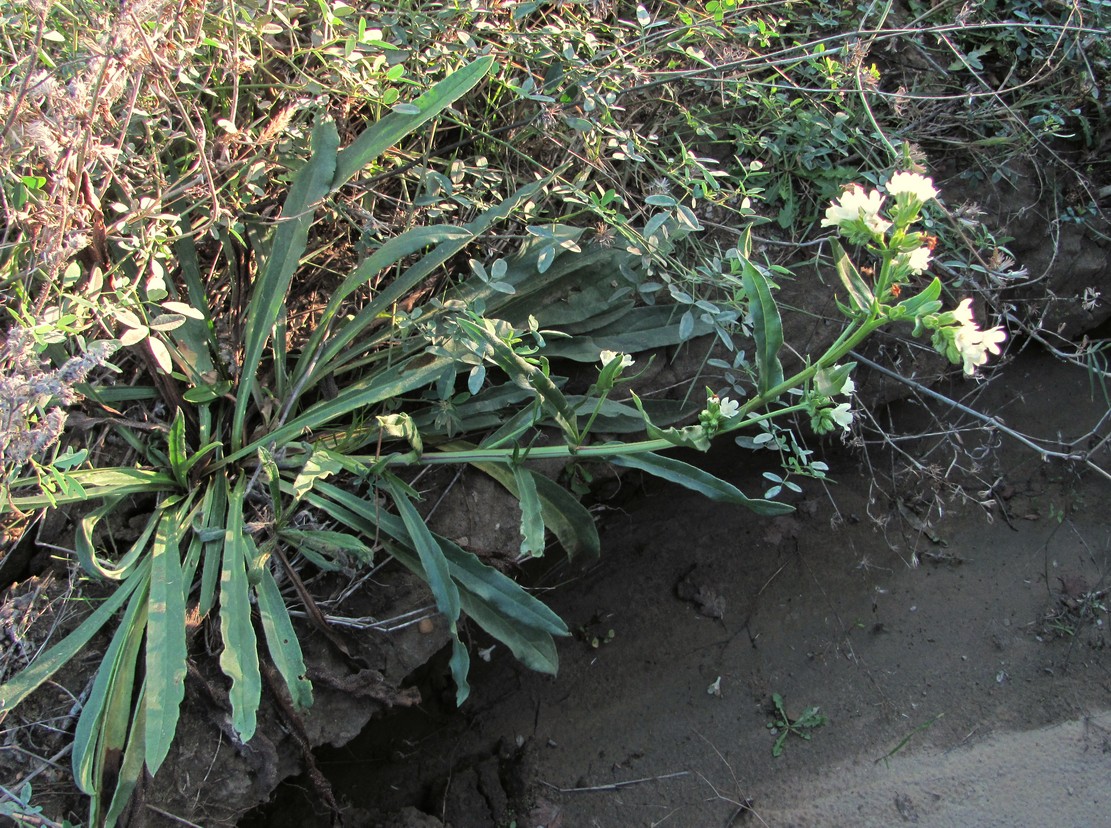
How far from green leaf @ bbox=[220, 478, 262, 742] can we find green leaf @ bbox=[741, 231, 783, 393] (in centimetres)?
105

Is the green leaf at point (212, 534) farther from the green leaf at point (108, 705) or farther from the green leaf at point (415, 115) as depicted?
the green leaf at point (415, 115)

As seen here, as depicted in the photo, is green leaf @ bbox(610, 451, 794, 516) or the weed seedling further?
the weed seedling

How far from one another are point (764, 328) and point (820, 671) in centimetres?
127

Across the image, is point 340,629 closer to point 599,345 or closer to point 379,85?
point 599,345

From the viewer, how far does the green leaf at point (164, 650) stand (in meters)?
1.46

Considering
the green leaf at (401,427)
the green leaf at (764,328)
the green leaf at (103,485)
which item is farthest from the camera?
the green leaf at (401,427)

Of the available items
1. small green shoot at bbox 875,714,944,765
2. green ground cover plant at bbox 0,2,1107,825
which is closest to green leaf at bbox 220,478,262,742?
green ground cover plant at bbox 0,2,1107,825

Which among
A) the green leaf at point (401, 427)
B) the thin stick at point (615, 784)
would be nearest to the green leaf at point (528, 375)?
the green leaf at point (401, 427)

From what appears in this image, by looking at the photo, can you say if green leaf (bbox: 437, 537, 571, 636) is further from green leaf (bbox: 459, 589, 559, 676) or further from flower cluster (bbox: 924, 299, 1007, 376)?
flower cluster (bbox: 924, 299, 1007, 376)

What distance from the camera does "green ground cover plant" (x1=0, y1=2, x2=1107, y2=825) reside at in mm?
1478

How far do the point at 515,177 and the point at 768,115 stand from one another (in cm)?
69

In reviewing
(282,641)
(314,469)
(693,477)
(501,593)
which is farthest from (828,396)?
(282,641)

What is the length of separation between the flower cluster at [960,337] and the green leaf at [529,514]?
79 centimetres

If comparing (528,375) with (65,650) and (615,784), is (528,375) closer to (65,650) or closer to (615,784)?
(65,650)
